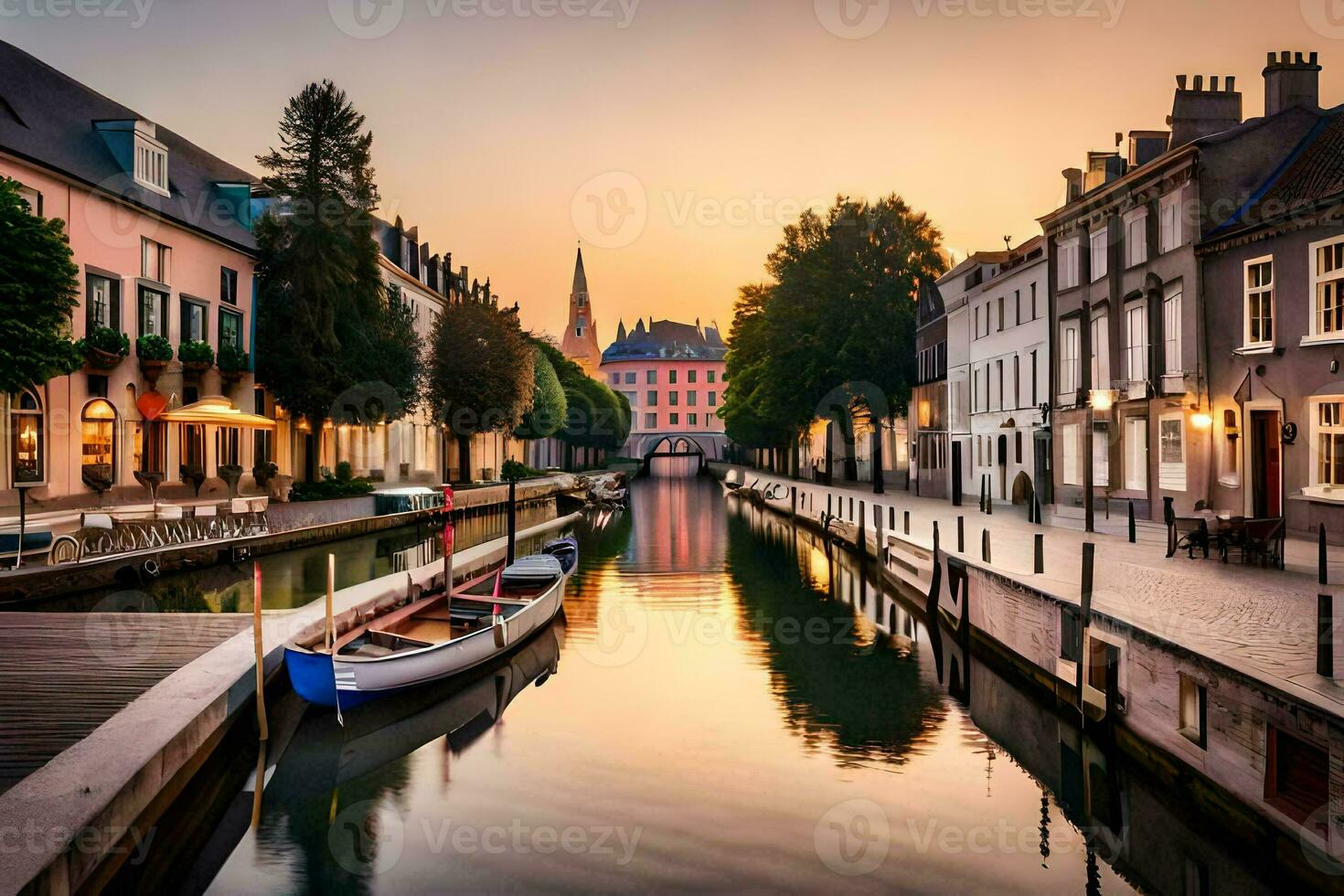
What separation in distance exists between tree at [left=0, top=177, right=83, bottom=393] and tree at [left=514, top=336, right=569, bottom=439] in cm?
3735

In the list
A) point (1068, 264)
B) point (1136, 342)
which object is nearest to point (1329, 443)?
point (1136, 342)

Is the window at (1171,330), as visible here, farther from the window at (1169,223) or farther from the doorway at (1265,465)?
the doorway at (1265,465)

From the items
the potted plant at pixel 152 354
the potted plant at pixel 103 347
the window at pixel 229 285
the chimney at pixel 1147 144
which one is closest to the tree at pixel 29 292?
the potted plant at pixel 103 347

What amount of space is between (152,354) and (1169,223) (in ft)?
95.2

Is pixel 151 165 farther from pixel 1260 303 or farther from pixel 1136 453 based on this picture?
pixel 1260 303

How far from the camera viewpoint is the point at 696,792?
10.9m

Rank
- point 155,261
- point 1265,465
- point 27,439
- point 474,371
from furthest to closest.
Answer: point 474,371
point 155,261
point 27,439
point 1265,465

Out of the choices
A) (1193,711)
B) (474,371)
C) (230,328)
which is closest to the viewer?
(1193,711)

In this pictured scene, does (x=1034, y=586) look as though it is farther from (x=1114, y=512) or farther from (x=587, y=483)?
(x=587, y=483)

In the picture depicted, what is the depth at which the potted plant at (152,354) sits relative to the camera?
29.5 metres

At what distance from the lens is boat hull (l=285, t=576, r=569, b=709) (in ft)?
39.8

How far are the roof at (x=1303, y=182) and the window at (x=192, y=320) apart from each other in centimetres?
3074

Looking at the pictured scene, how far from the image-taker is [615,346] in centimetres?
15925

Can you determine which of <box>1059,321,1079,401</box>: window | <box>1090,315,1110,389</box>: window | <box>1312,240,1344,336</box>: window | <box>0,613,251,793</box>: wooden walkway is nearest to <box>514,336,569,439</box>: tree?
<box>1059,321,1079,401</box>: window
